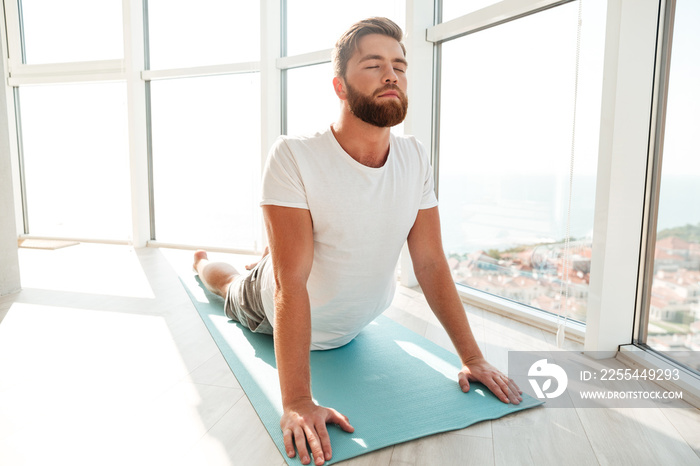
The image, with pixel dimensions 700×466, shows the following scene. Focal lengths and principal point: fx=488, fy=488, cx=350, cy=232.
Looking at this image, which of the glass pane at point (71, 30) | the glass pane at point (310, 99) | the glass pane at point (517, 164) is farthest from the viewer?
the glass pane at point (71, 30)

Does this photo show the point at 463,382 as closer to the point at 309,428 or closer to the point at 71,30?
the point at 309,428

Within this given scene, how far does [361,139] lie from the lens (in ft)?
5.06

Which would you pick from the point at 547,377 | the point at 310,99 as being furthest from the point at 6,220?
the point at 547,377

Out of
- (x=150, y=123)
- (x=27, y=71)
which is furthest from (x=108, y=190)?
(x=27, y=71)

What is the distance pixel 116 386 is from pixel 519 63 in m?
2.35

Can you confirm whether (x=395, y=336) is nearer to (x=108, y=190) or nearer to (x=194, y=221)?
(x=194, y=221)

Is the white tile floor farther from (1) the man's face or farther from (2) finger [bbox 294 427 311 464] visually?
(1) the man's face

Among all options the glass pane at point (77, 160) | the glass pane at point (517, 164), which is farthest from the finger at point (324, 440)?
the glass pane at point (77, 160)

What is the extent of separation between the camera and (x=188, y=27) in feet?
14.1

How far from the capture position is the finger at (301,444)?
3.89 ft

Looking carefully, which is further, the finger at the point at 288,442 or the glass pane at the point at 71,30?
the glass pane at the point at 71,30

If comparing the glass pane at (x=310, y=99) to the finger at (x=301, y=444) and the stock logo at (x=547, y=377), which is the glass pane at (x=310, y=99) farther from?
the finger at (x=301, y=444)

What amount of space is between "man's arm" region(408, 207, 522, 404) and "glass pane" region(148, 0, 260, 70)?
289 cm

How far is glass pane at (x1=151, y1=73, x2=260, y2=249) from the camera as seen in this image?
416 centimetres
